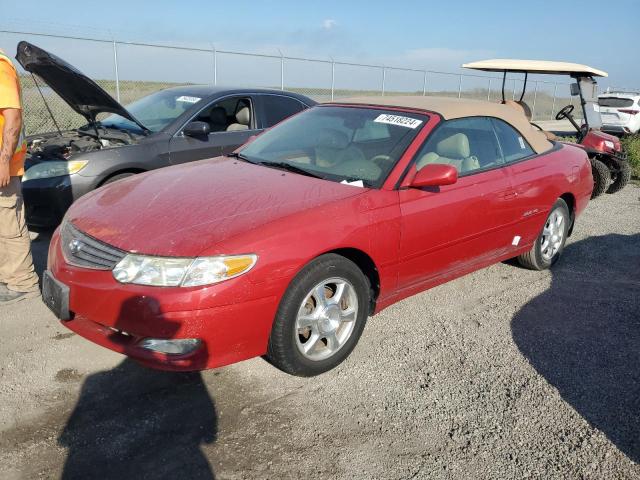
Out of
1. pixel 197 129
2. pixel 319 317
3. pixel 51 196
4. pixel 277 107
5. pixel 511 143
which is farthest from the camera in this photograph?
pixel 277 107

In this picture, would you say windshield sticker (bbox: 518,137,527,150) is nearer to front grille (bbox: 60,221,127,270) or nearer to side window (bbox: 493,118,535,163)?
side window (bbox: 493,118,535,163)

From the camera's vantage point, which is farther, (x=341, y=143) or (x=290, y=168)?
(x=341, y=143)

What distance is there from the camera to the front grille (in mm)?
2791

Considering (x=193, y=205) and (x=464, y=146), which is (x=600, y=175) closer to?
(x=464, y=146)

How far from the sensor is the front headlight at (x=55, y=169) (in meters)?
5.03

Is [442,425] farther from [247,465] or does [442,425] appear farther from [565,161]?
[565,161]

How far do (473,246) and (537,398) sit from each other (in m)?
1.29

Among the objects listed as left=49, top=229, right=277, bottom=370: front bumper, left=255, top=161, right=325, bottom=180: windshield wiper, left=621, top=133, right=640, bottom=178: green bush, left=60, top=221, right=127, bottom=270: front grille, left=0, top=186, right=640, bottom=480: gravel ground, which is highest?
left=255, top=161, right=325, bottom=180: windshield wiper

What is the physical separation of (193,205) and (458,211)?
71.2 inches

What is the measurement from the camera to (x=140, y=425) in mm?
2705

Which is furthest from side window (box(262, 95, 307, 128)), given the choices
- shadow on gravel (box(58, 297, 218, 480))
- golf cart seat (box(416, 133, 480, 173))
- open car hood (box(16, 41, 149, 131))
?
shadow on gravel (box(58, 297, 218, 480))

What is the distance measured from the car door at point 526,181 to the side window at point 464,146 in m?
0.15

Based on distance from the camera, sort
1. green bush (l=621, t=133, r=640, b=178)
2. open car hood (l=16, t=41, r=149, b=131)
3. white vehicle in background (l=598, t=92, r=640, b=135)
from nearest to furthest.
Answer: open car hood (l=16, t=41, r=149, b=131)
green bush (l=621, t=133, r=640, b=178)
white vehicle in background (l=598, t=92, r=640, b=135)

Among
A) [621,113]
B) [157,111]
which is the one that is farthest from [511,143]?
[621,113]
